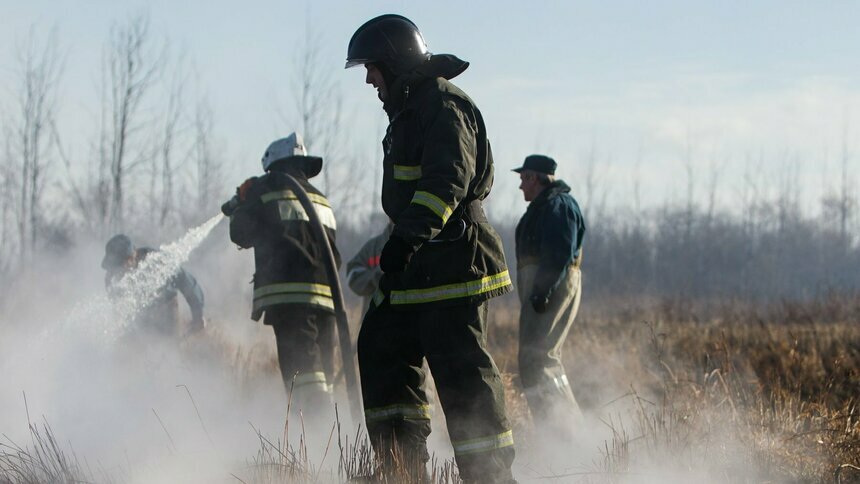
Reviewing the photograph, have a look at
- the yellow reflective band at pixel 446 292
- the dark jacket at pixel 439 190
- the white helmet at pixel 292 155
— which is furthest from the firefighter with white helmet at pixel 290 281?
the yellow reflective band at pixel 446 292

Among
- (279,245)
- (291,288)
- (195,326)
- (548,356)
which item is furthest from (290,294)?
(195,326)

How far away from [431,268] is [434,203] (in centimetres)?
36

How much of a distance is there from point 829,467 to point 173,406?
4467 mm

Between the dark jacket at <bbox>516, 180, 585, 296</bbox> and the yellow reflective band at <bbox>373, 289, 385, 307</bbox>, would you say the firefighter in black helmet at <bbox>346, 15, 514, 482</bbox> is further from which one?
the dark jacket at <bbox>516, 180, 585, 296</bbox>

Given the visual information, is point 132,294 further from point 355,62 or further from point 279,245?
point 355,62

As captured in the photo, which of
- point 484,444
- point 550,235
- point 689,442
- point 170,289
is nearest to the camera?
point 484,444

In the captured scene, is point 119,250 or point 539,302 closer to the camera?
point 539,302

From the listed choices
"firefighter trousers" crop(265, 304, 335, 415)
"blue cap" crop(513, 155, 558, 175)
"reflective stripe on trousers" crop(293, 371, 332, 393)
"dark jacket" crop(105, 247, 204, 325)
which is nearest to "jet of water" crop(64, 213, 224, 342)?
"dark jacket" crop(105, 247, 204, 325)

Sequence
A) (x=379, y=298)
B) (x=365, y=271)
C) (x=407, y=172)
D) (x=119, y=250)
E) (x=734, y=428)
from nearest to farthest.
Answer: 1. (x=407, y=172)
2. (x=379, y=298)
3. (x=734, y=428)
4. (x=365, y=271)
5. (x=119, y=250)

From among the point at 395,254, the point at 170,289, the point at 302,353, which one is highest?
the point at 395,254

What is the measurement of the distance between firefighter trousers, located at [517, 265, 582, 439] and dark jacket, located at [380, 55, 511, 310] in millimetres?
2444

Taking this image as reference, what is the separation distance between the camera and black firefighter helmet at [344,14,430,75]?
439cm

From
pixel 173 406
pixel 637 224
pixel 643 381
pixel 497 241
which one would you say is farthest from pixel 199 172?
pixel 637 224

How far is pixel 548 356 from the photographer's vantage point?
6.90 meters
